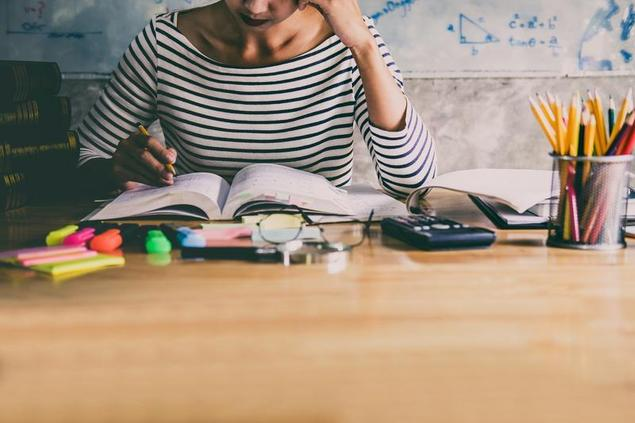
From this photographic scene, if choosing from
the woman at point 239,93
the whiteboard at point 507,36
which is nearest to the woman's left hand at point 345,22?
the woman at point 239,93

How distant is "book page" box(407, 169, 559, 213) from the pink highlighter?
1.54 ft

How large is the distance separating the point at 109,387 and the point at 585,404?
0.93 ft

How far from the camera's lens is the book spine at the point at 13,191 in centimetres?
116

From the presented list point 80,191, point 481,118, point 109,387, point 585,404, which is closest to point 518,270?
point 585,404

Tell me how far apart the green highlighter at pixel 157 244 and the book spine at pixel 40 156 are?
46 cm

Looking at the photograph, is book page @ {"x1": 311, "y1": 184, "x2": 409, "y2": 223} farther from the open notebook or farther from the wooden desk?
the wooden desk

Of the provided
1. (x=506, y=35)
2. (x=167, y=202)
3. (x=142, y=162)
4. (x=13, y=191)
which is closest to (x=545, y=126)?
(x=167, y=202)

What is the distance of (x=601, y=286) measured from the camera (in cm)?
68

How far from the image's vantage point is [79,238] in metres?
0.82

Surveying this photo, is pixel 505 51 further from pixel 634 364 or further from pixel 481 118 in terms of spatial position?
pixel 634 364

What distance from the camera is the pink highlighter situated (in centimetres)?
81

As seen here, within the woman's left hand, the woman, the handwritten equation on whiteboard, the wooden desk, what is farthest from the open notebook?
the handwritten equation on whiteboard

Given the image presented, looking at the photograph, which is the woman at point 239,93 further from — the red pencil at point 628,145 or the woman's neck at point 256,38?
the red pencil at point 628,145

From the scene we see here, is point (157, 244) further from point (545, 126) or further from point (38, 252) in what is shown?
point (545, 126)
